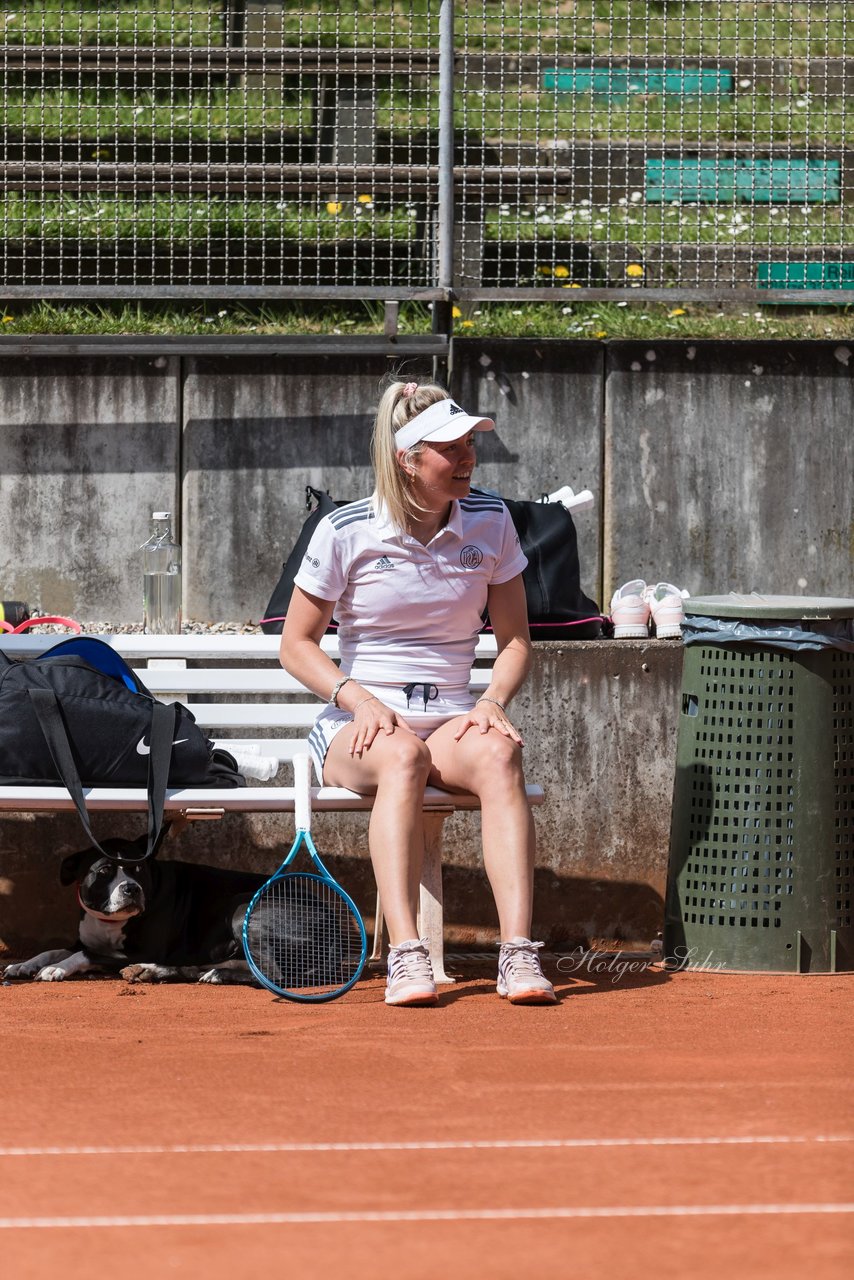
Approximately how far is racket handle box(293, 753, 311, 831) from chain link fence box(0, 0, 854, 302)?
3296mm

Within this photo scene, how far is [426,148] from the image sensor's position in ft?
26.3

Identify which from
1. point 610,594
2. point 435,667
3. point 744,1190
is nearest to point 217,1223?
point 744,1190

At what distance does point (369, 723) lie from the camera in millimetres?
Result: 4926

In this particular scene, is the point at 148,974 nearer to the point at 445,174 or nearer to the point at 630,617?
the point at 630,617

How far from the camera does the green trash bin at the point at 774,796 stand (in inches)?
211

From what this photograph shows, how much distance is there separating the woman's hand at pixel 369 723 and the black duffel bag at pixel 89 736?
1.87 feet

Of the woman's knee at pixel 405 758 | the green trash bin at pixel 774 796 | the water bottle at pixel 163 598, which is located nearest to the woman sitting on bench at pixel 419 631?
the woman's knee at pixel 405 758

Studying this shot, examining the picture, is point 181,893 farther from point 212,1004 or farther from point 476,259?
point 476,259

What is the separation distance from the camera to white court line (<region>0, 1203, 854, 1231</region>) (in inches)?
108

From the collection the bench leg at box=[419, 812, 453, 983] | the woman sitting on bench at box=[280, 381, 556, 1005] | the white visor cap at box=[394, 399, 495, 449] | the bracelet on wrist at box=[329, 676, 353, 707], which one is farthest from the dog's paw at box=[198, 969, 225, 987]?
the white visor cap at box=[394, 399, 495, 449]

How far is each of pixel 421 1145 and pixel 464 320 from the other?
5889 millimetres

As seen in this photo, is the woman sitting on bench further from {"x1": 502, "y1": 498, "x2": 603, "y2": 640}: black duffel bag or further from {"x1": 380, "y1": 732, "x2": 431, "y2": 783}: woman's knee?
{"x1": 502, "y1": 498, "x2": 603, "y2": 640}: black duffel bag

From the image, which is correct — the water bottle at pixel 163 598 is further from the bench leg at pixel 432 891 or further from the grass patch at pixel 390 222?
the bench leg at pixel 432 891

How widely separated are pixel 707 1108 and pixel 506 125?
19.1 ft
